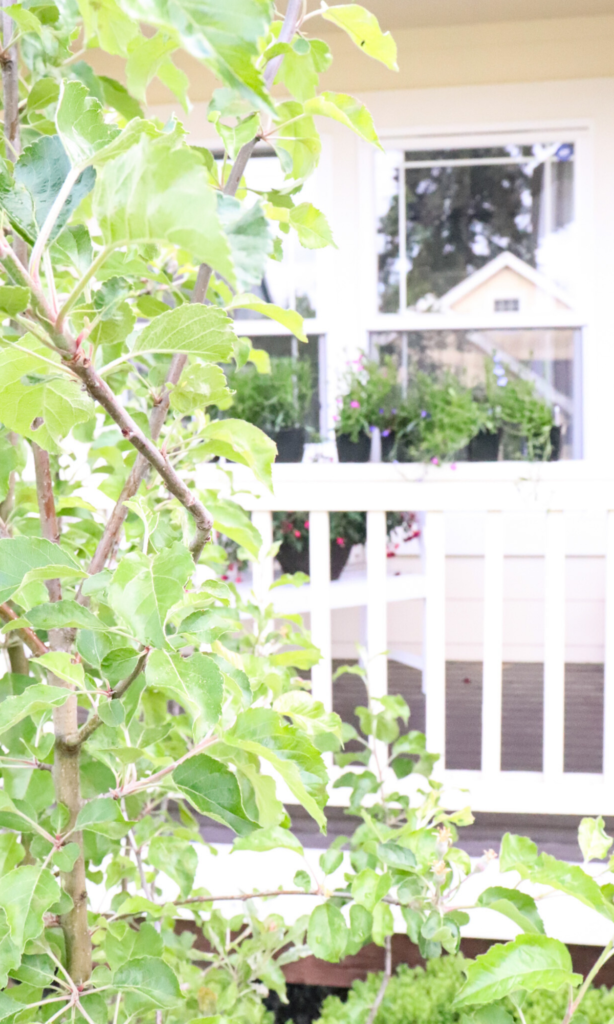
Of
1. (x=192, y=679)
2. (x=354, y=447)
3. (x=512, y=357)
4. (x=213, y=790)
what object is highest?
(x=512, y=357)

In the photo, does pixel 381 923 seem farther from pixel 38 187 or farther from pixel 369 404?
pixel 369 404

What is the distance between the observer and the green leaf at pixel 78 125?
30 centimetres

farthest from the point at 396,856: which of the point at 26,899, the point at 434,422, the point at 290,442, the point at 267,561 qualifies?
the point at 290,442

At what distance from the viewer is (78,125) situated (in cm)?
31

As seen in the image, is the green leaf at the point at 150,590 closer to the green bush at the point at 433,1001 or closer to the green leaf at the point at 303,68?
the green leaf at the point at 303,68

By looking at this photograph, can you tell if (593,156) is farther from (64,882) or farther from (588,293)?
(64,882)

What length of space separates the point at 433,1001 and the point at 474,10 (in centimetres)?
321

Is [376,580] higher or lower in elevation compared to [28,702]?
lower

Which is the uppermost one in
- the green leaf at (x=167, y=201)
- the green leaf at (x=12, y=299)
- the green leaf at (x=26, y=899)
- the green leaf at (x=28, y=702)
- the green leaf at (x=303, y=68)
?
the green leaf at (x=303, y=68)

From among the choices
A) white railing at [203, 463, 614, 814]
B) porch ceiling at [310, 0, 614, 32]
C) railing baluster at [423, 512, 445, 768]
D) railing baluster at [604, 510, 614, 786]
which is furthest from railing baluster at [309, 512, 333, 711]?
porch ceiling at [310, 0, 614, 32]

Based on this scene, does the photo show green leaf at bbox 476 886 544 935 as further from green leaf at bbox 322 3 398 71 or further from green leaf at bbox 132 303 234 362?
green leaf at bbox 322 3 398 71

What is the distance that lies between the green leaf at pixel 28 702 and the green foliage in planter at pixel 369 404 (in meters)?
2.41

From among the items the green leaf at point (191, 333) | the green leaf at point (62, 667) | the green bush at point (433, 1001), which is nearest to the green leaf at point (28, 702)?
the green leaf at point (62, 667)

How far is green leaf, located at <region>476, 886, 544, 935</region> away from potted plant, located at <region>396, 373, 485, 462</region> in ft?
6.38
